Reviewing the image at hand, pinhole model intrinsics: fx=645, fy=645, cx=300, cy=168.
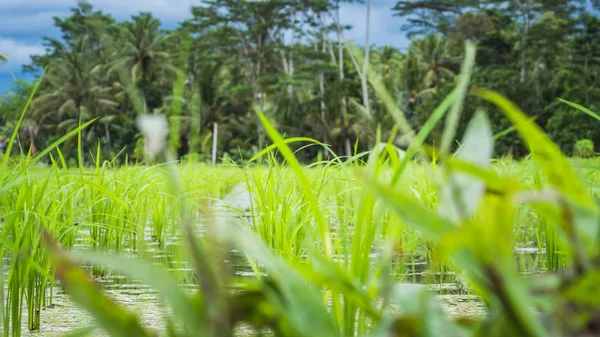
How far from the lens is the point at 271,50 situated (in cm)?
3519

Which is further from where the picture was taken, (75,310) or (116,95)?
(116,95)

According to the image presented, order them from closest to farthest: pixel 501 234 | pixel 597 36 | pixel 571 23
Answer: pixel 501 234 → pixel 597 36 → pixel 571 23

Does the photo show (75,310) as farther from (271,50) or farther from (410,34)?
(410,34)

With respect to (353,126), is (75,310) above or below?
below

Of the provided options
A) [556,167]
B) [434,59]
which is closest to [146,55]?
[434,59]

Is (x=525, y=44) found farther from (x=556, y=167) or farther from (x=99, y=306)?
(x=99, y=306)

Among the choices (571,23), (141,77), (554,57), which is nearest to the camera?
(571,23)

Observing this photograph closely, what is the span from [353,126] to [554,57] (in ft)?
32.0

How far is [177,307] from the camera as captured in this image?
44cm

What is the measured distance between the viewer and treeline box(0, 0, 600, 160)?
27266 millimetres

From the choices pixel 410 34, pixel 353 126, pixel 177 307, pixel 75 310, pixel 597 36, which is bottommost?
pixel 75 310

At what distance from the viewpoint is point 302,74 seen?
32562mm

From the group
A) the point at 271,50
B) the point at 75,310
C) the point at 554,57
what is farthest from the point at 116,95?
the point at 75,310

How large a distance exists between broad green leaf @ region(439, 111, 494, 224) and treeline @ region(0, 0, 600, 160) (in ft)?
81.6
